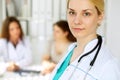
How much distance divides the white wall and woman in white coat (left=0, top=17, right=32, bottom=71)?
1038 millimetres

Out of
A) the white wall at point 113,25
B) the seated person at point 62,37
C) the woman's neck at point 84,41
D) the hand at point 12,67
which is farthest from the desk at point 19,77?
the white wall at point 113,25

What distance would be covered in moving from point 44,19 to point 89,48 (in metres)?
2.40

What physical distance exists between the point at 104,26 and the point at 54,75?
7.65 feet

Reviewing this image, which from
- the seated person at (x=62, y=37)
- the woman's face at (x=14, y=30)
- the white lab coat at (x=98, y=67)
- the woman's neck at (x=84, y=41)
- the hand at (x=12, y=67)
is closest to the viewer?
the white lab coat at (x=98, y=67)

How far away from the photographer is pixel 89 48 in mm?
901

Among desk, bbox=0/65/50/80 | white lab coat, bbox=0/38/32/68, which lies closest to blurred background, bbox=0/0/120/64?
white lab coat, bbox=0/38/32/68

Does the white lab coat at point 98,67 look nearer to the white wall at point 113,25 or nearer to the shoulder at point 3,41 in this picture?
the shoulder at point 3,41

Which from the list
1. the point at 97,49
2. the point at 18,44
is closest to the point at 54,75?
the point at 97,49

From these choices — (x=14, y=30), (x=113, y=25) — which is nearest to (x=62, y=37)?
(x=14, y=30)

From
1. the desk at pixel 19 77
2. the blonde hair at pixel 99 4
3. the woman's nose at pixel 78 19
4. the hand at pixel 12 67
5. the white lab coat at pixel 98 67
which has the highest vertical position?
the blonde hair at pixel 99 4

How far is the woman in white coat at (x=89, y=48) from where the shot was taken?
2.71 ft

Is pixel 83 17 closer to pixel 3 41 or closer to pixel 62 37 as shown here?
pixel 62 37

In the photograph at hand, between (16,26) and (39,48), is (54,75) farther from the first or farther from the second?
(39,48)

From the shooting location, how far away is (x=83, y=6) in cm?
89
